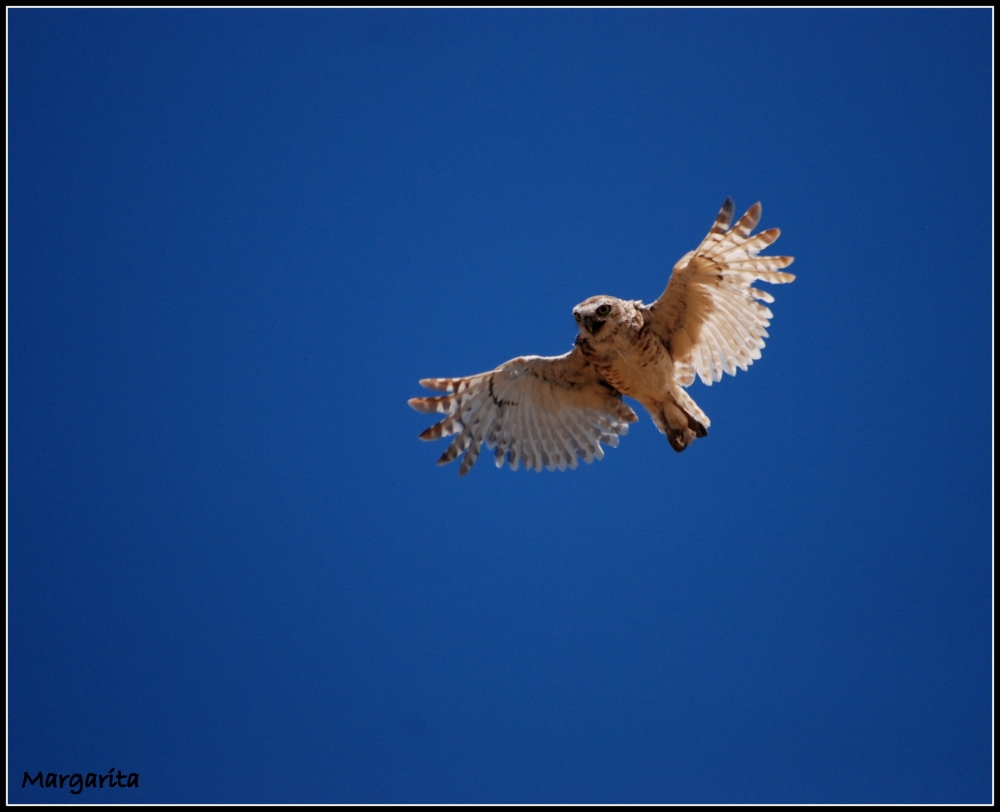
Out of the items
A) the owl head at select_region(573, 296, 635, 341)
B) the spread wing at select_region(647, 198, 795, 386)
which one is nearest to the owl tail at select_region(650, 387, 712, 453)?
the spread wing at select_region(647, 198, 795, 386)

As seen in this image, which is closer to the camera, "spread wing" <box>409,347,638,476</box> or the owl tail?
the owl tail

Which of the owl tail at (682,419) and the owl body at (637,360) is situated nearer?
the owl body at (637,360)

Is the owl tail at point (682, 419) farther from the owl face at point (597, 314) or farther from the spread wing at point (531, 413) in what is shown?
the owl face at point (597, 314)

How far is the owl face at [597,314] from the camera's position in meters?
7.60

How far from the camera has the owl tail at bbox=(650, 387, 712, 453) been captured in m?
8.39

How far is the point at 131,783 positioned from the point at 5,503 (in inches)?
168

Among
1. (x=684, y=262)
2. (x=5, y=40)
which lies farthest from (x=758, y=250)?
(x=5, y=40)

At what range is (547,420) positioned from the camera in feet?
29.5

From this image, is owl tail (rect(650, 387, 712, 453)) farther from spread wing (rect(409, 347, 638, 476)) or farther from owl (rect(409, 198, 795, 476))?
spread wing (rect(409, 347, 638, 476))

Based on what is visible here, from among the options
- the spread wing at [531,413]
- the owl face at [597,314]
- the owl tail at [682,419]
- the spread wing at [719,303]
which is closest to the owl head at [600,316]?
the owl face at [597,314]

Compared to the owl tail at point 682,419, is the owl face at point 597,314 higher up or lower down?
higher up

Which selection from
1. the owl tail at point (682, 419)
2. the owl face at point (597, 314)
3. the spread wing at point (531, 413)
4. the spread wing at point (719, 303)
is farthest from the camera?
the spread wing at point (531, 413)

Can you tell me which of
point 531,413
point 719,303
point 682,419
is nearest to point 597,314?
point 719,303

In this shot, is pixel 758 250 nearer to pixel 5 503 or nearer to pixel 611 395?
pixel 611 395
